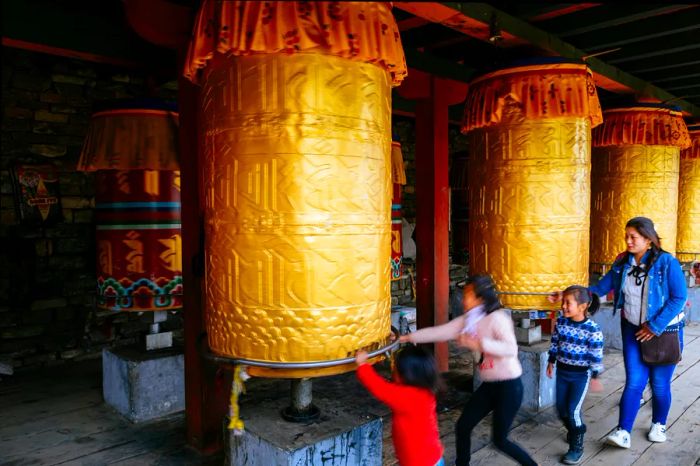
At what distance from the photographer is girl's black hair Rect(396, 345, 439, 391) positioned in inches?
78.2

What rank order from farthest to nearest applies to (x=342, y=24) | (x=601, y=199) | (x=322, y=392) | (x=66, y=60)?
(x=601, y=199), (x=66, y=60), (x=322, y=392), (x=342, y=24)

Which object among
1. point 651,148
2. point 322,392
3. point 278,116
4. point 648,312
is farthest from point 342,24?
point 651,148

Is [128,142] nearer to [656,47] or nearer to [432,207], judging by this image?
[432,207]

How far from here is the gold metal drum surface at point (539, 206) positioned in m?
3.16

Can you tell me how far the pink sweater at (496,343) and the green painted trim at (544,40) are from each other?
1594 mm

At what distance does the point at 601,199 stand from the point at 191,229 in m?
3.86

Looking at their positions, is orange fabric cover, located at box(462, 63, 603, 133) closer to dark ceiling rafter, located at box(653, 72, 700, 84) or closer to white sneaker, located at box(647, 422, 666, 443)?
white sneaker, located at box(647, 422, 666, 443)

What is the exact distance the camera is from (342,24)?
1.86 metres

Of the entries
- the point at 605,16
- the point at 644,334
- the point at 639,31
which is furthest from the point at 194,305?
the point at 639,31

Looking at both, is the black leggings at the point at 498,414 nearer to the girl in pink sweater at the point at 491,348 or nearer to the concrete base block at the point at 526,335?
the girl in pink sweater at the point at 491,348

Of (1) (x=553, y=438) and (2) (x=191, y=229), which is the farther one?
(1) (x=553, y=438)

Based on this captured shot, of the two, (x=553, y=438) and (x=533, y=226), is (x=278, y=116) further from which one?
(x=553, y=438)

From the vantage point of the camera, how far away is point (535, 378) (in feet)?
11.9

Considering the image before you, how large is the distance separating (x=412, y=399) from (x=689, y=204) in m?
5.98
